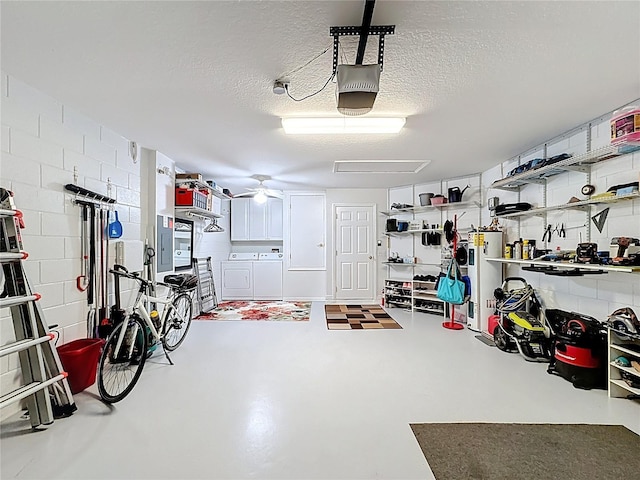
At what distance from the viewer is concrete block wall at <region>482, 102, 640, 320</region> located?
271cm

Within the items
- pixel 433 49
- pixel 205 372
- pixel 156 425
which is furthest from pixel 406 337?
pixel 433 49

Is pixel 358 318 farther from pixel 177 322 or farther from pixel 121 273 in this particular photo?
pixel 121 273

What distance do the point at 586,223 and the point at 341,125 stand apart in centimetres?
258

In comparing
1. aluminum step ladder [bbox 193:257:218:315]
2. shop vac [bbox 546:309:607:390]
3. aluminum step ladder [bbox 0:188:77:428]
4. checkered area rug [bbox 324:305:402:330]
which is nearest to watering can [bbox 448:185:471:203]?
checkered area rug [bbox 324:305:402:330]

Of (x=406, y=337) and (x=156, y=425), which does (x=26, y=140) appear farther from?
(x=406, y=337)

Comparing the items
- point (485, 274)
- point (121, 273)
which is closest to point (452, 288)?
point (485, 274)

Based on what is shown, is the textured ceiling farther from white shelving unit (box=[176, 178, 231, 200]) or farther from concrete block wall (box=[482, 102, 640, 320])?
white shelving unit (box=[176, 178, 231, 200])

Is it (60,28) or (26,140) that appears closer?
(60,28)

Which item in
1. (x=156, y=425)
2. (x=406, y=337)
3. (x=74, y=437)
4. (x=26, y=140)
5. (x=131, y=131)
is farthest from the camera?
Answer: (x=406, y=337)

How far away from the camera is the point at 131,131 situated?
3.34m

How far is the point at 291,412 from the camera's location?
2.38 metres

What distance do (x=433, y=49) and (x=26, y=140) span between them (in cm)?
296

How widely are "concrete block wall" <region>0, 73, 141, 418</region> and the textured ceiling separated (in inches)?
6.2

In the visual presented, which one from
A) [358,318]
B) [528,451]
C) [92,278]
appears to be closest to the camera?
[528,451]
